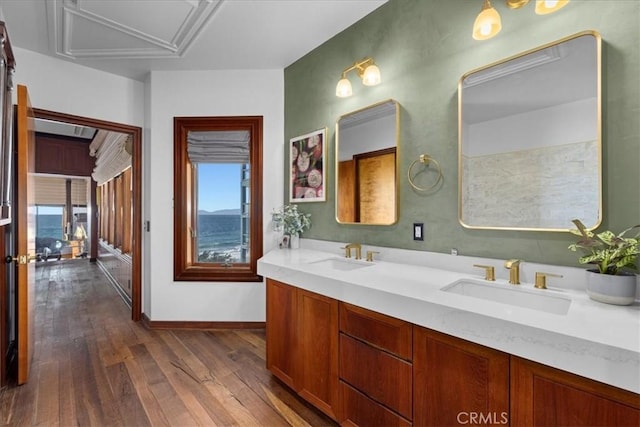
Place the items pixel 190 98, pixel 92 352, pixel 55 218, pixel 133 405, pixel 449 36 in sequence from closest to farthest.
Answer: pixel 449 36
pixel 133 405
pixel 92 352
pixel 190 98
pixel 55 218

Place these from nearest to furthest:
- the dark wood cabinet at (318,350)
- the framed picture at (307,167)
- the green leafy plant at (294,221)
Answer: the dark wood cabinet at (318,350) → the framed picture at (307,167) → the green leafy plant at (294,221)

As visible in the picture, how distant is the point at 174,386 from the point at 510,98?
2.69 metres

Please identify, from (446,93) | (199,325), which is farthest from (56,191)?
(446,93)

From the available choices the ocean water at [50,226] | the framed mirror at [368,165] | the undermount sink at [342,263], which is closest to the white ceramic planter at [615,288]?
the framed mirror at [368,165]

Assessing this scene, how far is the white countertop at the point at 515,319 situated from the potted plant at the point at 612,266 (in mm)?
41

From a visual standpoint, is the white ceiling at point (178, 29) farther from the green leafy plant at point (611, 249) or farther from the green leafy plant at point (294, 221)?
the green leafy plant at point (611, 249)

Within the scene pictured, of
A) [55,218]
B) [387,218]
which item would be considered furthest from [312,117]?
[55,218]

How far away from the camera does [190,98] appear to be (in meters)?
2.94

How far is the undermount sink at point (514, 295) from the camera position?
1189 mm

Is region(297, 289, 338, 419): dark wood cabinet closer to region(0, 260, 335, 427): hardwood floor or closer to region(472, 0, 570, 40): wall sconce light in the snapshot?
region(0, 260, 335, 427): hardwood floor

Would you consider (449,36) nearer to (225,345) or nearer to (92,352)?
(225,345)

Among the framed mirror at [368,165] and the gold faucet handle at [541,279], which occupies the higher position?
the framed mirror at [368,165]

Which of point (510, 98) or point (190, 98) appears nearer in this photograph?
point (510, 98)

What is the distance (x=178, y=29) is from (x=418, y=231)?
94.9 inches
